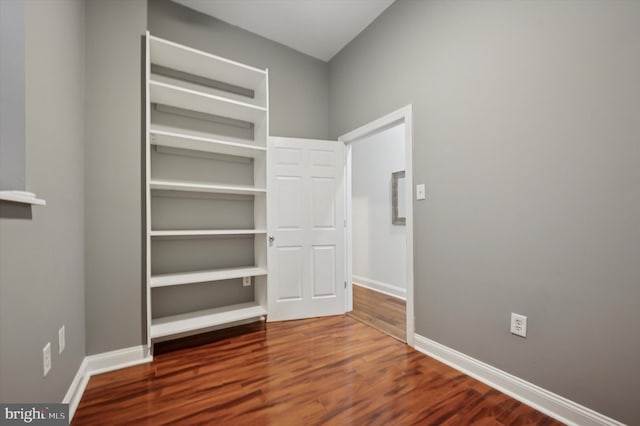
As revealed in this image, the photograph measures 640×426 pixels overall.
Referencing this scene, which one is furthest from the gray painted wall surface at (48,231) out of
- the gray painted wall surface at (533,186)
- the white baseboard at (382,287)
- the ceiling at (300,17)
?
the white baseboard at (382,287)

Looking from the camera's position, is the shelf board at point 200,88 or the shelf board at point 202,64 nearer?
the shelf board at point 202,64

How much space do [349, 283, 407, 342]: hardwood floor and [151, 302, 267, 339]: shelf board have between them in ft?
3.81

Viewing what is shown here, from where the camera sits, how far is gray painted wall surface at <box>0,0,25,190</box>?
1.04 meters

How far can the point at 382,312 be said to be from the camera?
10.4 ft

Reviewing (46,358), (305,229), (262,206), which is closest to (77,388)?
(46,358)

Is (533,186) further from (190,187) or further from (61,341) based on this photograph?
(61,341)

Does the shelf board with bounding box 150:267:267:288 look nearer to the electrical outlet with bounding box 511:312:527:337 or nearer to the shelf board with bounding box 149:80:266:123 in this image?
the shelf board with bounding box 149:80:266:123

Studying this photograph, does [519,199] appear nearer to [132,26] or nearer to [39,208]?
[39,208]

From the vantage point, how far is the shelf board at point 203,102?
2.18 meters

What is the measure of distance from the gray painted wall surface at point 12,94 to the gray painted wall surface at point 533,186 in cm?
236

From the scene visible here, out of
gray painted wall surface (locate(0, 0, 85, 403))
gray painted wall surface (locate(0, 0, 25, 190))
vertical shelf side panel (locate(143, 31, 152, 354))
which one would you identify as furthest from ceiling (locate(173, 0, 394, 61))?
gray painted wall surface (locate(0, 0, 25, 190))

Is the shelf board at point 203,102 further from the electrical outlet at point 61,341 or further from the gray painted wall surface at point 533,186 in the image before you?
the electrical outlet at point 61,341

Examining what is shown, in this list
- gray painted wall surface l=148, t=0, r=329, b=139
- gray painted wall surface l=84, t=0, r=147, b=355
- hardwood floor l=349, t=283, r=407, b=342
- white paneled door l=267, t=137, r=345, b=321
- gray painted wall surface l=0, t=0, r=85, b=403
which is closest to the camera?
gray painted wall surface l=0, t=0, r=85, b=403

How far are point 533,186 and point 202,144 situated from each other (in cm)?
249
